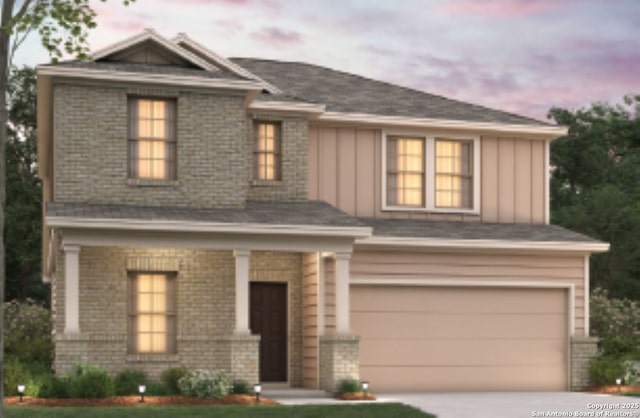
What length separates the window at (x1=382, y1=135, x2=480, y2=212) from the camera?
26.1m

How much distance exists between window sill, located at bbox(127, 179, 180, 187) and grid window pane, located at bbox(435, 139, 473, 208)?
22.3 ft

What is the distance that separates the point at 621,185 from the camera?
4719 centimetres

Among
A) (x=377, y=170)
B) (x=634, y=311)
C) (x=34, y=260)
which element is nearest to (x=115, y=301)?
(x=377, y=170)

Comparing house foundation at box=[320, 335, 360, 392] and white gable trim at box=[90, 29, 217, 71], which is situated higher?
white gable trim at box=[90, 29, 217, 71]

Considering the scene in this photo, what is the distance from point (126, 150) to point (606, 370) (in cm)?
1158

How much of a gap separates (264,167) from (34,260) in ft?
65.1

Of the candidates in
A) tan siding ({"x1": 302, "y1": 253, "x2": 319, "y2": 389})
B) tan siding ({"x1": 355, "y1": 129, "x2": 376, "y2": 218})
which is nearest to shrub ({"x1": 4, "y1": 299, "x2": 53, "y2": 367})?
tan siding ({"x1": 302, "y1": 253, "x2": 319, "y2": 389})

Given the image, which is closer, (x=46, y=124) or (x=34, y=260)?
(x=46, y=124)

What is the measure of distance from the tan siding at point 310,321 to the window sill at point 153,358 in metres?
3.05

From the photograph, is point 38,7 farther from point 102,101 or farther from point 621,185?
point 621,185

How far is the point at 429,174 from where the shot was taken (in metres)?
26.2

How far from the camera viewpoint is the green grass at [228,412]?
1722 cm

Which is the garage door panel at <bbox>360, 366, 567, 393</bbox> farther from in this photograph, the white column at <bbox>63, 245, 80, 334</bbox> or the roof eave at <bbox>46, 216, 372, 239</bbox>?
the white column at <bbox>63, 245, 80, 334</bbox>

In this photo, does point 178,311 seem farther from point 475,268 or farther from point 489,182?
point 489,182
